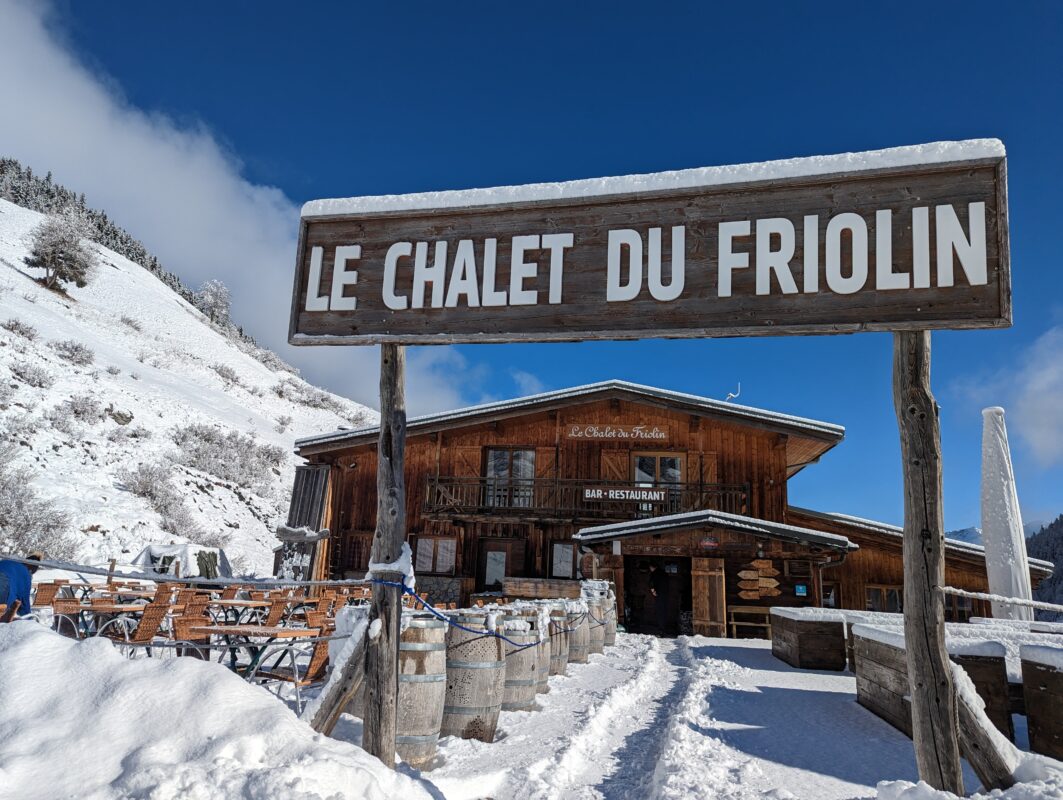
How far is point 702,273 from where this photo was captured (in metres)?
4.23

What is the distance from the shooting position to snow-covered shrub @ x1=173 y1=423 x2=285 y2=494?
30359 millimetres

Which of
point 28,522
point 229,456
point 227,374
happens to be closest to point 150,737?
point 28,522

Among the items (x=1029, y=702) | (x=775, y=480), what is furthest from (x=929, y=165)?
(x=775, y=480)

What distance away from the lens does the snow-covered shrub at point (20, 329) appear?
1203 inches

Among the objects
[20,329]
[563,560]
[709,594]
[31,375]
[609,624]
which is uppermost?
[20,329]

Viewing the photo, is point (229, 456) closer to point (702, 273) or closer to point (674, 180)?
point (674, 180)

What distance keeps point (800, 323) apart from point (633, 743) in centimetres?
426

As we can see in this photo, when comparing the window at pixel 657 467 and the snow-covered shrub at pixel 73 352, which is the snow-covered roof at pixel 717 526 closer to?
the window at pixel 657 467

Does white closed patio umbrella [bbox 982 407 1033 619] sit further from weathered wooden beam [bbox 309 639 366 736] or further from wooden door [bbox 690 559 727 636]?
weathered wooden beam [bbox 309 639 366 736]

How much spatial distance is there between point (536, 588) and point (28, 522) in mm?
12056

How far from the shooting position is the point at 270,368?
61938 mm

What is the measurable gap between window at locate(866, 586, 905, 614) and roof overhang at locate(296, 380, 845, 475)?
4302mm

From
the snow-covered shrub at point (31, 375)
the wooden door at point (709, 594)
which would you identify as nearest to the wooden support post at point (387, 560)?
the wooden door at point (709, 594)

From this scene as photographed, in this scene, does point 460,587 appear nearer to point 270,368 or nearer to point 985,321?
point 985,321
